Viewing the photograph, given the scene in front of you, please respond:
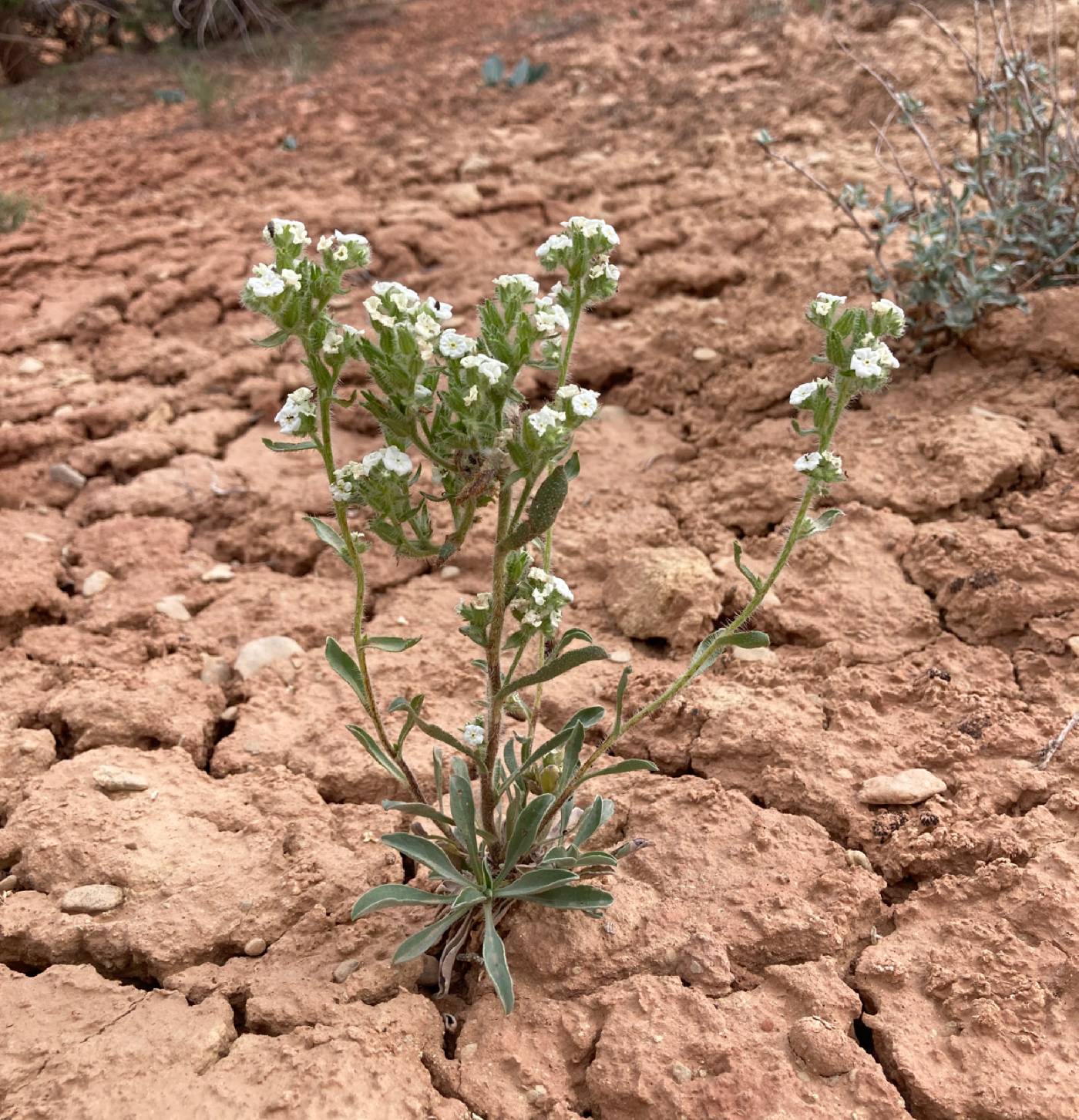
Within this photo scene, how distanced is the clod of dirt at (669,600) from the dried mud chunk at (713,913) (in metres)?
0.64

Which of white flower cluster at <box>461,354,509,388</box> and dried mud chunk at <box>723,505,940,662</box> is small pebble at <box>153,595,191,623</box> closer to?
dried mud chunk at <box>723,505,940,662</box>

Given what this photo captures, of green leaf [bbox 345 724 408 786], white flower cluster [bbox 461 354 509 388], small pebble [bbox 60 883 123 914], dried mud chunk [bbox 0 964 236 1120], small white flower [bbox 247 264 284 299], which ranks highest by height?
small white flower [bbox 247 264 284 299]

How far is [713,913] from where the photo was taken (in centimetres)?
200

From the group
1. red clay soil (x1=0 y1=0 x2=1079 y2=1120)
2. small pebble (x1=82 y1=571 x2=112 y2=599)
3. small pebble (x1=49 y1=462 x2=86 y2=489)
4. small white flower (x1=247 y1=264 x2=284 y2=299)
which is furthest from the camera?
small pebble (x1=49 y1=462 x2=86 y2=489)

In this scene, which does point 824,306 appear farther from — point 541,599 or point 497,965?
point 497,965

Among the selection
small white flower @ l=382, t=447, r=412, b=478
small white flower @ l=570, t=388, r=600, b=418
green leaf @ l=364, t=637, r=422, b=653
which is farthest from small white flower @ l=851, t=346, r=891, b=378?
green leaf @ l=364, t=637, r=422, b=653

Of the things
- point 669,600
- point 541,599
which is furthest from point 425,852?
point 669,600

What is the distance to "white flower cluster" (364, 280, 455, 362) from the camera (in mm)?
1646

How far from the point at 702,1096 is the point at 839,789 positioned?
751mm

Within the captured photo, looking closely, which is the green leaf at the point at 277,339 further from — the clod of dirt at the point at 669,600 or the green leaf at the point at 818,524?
the clod of dirt at the point at 669,600

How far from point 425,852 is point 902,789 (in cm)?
100

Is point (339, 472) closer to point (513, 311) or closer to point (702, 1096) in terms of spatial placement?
point (513, 311)

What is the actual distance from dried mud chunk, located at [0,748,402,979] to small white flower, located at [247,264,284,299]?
3.97 feet

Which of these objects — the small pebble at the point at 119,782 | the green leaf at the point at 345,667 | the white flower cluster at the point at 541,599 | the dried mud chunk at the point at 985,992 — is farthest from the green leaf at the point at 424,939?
the small pebble at the point at 119,782
